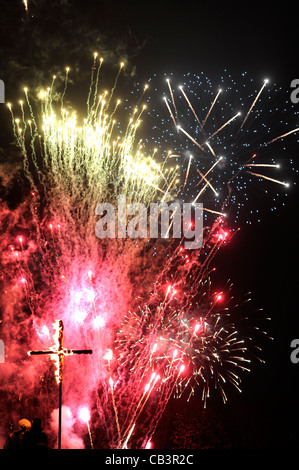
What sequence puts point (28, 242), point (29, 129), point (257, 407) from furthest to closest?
point (257, 407), point (28, 242), point (29, 129)

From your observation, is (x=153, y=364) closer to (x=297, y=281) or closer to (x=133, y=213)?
(x=133, y=213)

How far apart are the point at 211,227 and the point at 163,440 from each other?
779 cm

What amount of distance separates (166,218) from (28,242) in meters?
4.64

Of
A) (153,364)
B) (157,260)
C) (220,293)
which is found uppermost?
(157,260)

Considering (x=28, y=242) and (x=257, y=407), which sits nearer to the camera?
(x=28, y=242)

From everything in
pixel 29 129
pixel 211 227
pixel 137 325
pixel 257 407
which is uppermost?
pixel 29 129

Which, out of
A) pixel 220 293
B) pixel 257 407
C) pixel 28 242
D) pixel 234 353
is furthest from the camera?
pixel 234 353

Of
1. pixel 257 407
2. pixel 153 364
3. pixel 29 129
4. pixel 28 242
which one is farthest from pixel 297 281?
pixel 29 129

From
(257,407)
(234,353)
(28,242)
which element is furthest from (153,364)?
(234,353)

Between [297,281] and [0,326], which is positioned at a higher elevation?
[297,281]

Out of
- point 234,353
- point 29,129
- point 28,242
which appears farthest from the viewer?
point 234,353

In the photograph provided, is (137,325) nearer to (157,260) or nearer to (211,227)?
(157,260)

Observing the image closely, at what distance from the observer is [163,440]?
44.4ft

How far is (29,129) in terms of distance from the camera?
35.1 feet
